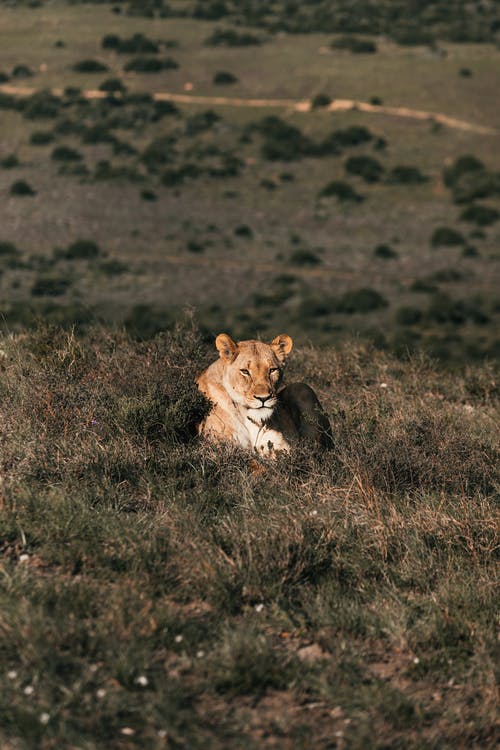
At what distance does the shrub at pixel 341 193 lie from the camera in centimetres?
6900

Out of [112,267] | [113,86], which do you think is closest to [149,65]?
[113,86]

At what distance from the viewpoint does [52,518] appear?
19.7ft

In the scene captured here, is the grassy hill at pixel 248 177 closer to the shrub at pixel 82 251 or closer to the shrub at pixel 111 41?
the shrub at pixel 82 251

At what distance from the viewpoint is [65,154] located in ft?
254

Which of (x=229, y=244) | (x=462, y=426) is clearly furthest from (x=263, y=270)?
(x=462, y=426)

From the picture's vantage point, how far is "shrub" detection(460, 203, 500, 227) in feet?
213

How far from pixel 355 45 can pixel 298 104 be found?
38.4 feet

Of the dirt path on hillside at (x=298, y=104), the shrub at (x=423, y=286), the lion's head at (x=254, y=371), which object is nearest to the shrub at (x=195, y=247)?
the shrub at (x=423, y=286)

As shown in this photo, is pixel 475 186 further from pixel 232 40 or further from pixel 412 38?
pixel 232 40

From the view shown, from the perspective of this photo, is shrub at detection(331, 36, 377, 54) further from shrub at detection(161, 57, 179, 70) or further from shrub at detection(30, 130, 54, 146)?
A: shrub at detection(30, 130, 54, 146)

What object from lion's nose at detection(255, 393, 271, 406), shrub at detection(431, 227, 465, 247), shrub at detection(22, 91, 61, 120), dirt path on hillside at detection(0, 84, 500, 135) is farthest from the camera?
shrub at detection(22, 91, 61, 120)

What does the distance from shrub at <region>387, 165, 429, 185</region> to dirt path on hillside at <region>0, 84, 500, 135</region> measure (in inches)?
377

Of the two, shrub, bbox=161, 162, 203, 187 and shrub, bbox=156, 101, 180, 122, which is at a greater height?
shrub, bbox=156, 101, 180, 122

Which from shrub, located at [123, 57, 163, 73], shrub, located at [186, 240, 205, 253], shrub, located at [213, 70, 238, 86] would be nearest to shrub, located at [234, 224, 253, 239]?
shrub, located at [186, 240, 205, 253]
